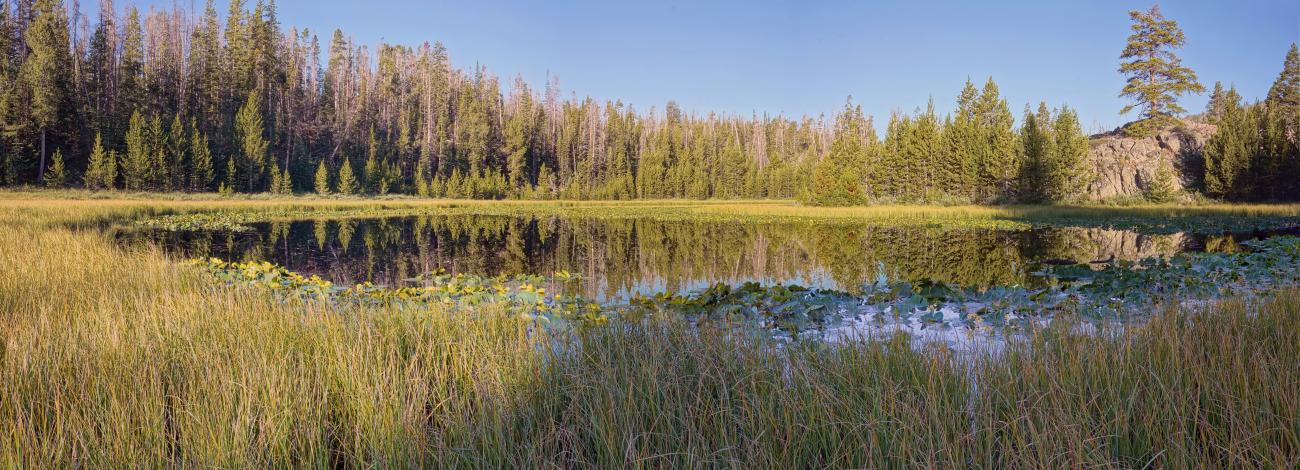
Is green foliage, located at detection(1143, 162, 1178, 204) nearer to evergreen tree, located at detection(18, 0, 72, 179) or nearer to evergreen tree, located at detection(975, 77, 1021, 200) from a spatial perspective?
evergreen tree, located at detection(975, 77, 1021, 200)

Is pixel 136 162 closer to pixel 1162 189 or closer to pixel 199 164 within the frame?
pixel 199 164

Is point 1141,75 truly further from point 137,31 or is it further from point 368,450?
point 137,31

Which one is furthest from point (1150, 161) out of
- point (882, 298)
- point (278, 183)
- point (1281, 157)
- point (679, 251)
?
point (278, 183)

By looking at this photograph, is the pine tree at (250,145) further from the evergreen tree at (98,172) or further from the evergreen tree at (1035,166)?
the evergreen tree at (1035,166)

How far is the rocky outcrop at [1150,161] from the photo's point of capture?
3528 cm

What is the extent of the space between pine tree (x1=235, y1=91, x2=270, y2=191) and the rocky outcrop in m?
53.7

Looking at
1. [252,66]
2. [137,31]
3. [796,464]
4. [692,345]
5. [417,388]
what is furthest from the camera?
[252,66]

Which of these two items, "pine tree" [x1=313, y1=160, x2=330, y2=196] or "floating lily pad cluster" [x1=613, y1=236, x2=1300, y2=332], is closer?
"floating lily pad cluster" [x1=613, y1=236, x2=1300, y2=332]

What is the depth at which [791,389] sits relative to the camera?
2822 mm

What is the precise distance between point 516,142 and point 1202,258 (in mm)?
56744

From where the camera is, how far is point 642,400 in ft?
8.67

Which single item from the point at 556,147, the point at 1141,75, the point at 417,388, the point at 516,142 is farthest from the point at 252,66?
the point at 1141,75

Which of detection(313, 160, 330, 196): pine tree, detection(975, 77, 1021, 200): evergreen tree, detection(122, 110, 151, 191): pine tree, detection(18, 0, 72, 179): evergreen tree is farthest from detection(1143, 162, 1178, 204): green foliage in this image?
detection(18, 0, 72, 179): evergreen tree

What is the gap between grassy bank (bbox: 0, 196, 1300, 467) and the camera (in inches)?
87.0
